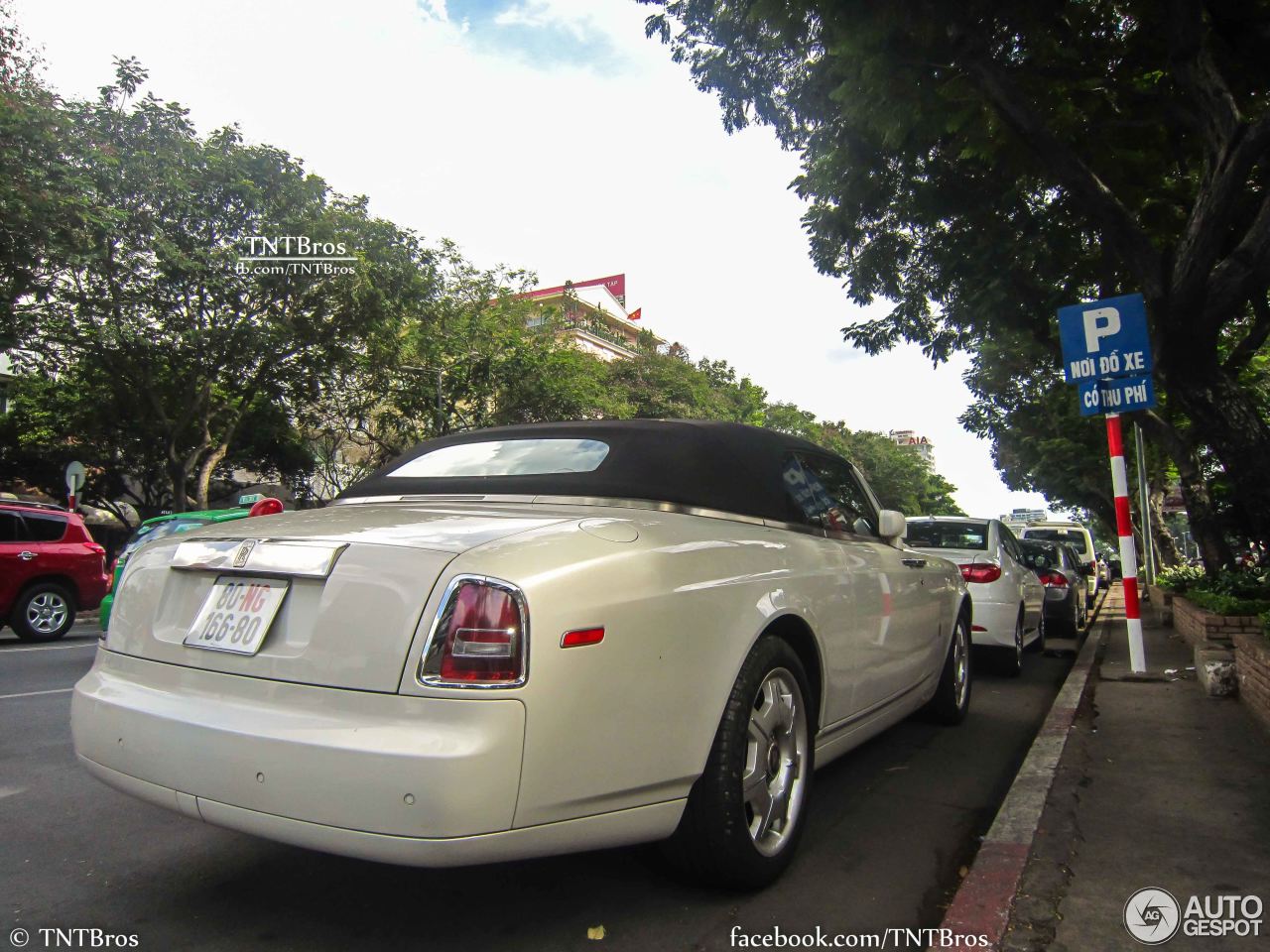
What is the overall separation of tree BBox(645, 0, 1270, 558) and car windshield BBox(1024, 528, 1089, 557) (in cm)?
1522

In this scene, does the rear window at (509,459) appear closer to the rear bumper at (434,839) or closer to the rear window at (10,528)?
the rear bumper at (434,839)

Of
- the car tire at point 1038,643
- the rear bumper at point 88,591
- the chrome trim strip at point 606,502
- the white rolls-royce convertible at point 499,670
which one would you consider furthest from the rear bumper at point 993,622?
the rear bumper at point 88,591

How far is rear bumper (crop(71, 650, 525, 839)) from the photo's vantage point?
2.07 m

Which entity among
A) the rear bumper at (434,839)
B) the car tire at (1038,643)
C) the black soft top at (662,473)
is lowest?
the car tire at (1038,643)

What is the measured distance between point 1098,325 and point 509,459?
16.1ft

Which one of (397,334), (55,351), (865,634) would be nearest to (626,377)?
(397,334)

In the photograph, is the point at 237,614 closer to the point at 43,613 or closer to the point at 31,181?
the point at 43,613

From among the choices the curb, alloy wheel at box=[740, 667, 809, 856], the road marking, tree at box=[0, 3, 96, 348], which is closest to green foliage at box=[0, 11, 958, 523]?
tree at box=[0, 3, 96, 348]

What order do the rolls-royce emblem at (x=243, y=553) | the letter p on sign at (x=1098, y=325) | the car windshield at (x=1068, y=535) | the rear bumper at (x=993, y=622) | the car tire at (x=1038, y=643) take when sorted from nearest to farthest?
the rolls-royce emblem at (x=243, y=553) < the letter p on sign at (x=1098, y=325) < the rear bumper at (x=993, y=622) < the car tire at (x=1038, y=643) < the car windshield at (x=1068, y=535)

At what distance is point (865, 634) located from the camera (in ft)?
12.2

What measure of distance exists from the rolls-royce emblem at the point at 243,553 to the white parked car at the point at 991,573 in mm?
5461

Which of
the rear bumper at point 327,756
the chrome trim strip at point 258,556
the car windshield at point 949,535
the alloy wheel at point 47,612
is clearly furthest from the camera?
the alloy wheel at point 47,612

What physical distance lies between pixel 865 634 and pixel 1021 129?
5.39 meters

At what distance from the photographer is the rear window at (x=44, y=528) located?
10953 millimetres
